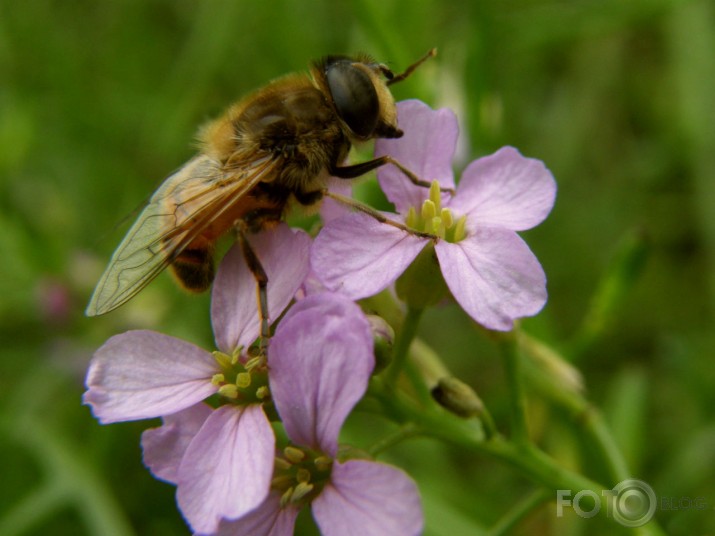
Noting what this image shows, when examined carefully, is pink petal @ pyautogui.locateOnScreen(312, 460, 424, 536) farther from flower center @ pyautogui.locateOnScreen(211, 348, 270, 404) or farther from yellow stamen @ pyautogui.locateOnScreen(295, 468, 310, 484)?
flower center @ pyautogui.locateOnScreen(211, 348, 270, 404)

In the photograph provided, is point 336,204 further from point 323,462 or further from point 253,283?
point 323,462

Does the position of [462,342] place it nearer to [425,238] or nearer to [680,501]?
[680,501]

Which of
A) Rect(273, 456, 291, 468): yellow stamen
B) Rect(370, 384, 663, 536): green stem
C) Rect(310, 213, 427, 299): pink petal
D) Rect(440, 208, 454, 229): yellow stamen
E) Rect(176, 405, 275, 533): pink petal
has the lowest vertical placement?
Rect(370, 384, 663, 536): green stem

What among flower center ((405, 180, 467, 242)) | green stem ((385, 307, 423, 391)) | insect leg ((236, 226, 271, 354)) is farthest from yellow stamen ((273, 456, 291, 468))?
flower center ((405, 180, 467, 242))

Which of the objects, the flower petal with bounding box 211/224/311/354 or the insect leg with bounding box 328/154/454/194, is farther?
the insect leg with bounding box 328/154/454/194

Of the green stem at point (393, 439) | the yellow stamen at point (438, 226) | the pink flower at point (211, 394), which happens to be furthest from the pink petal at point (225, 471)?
the yellow stamen at point (438, 226)

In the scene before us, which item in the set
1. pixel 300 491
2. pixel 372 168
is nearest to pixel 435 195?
pixel 372 168
